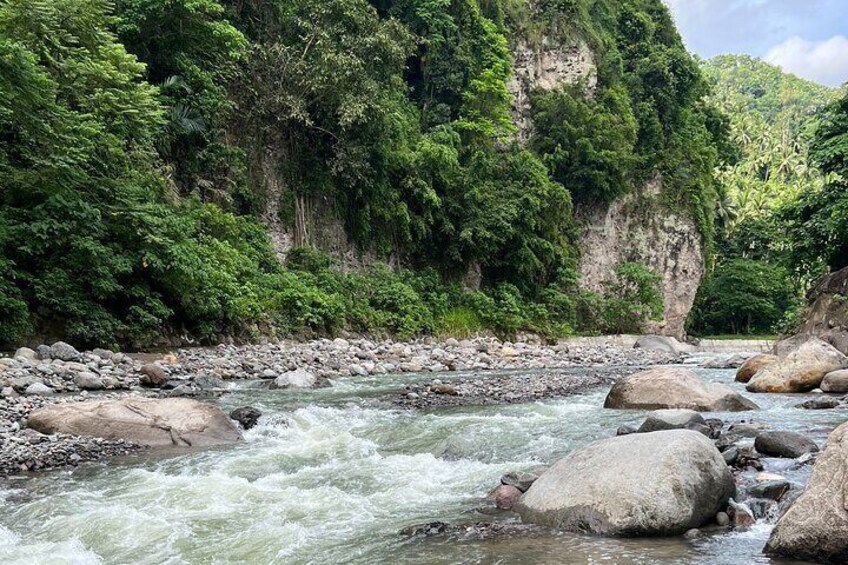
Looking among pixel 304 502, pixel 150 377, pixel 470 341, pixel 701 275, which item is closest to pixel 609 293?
pixel 701 275

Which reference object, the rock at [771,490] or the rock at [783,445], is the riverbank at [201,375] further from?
the rock at [771,490]

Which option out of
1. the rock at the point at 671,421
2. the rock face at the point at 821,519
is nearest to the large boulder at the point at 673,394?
the rock at the point at 671,421

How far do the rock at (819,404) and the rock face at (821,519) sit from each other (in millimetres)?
5987

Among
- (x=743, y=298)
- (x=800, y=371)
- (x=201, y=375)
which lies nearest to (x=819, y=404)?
(x=800, y=371)

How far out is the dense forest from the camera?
45.9ft

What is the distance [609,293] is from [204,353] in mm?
27439

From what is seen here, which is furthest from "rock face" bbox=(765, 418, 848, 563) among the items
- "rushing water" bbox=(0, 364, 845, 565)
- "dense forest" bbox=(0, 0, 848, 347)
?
"dense forest" bbox=(0, 0, 848, 347)

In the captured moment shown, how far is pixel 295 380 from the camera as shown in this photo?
13141 mm

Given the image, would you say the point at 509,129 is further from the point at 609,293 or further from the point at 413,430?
the point at 413,430

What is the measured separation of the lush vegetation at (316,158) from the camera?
45.6 ft

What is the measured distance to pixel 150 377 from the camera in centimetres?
1180

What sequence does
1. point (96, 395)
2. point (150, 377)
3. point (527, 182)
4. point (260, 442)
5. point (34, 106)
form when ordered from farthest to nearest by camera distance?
point (527, 182), point (34, 106), point (150, 377), point (96, 395), point (260, 442)

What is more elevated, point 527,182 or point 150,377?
point 527,182

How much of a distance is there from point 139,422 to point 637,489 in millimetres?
5946
